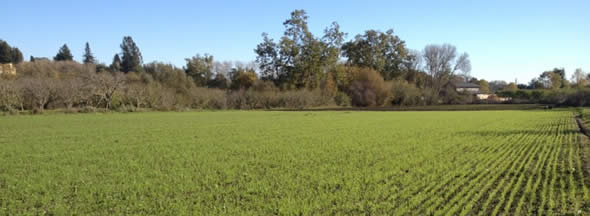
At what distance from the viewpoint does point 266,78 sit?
242 feet

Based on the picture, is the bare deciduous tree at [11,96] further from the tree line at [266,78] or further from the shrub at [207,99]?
the shrub at [207,99]

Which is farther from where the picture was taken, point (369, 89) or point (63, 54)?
point (63, 54)

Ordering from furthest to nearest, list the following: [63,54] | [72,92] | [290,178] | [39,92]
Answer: [63,54]
[72,92]
[39,92]
[290,178]

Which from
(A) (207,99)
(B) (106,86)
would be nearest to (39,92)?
(B) (106,86)

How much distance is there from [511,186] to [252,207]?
18.8 ft

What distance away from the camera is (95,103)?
47469 millimetres

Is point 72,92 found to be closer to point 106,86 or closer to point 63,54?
point 106,86

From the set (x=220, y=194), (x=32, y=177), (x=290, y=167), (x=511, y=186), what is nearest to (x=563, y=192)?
(x=511, y=186)

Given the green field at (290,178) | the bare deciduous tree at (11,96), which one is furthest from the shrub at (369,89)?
the green field at (290,178)

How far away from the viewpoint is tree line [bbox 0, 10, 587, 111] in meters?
47.1

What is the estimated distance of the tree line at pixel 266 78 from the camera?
47.1 meters

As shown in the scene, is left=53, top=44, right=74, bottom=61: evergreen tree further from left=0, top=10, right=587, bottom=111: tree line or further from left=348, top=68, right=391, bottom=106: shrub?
left=348, top=68, right=391, bottom=106: shrub

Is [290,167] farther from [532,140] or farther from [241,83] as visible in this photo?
[241,83]

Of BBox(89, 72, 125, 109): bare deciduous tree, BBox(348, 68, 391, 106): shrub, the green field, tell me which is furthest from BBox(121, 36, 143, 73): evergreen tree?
the green field
